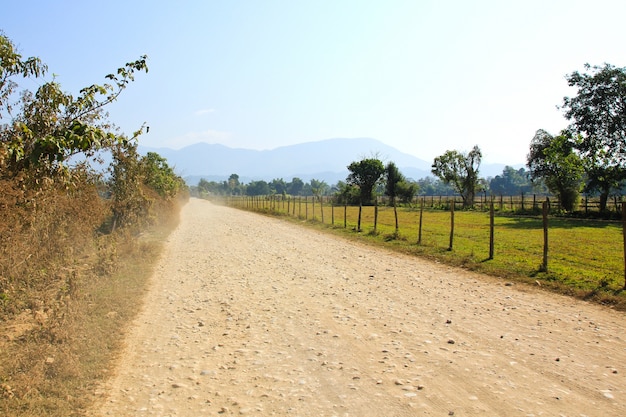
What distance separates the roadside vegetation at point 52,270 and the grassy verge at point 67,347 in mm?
13

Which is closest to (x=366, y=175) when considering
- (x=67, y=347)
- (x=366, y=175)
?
(x=366, y=175)

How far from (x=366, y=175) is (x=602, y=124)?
136 feet

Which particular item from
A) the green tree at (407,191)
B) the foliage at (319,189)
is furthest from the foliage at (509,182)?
the green tree at (407,191)

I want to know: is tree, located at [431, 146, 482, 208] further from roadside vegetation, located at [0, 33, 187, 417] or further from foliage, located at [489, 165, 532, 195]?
foliage, located at [489, 165, 532, 195]

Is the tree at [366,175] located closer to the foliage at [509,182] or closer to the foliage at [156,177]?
the foliage at [156,177]

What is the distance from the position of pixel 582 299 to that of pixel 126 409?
30.5 ft

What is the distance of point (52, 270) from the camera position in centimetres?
998

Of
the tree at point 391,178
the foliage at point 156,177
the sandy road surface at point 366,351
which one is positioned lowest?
the sandy road surface at point 366,351

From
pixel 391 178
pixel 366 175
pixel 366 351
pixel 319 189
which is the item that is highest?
pixel 366 175

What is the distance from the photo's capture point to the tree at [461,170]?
66.4 metres

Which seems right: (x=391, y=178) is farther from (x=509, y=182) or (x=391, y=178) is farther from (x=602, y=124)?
(x=509, y=182)

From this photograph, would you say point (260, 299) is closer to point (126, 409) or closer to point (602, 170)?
point (126, 409)

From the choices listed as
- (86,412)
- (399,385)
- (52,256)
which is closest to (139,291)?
(52,256)

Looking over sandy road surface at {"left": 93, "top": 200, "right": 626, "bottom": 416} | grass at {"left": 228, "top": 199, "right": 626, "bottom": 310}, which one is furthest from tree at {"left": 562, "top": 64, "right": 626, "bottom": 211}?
sandy road surface at {"left": 93, "top": 200, "right": 626, "bottom": 416}
